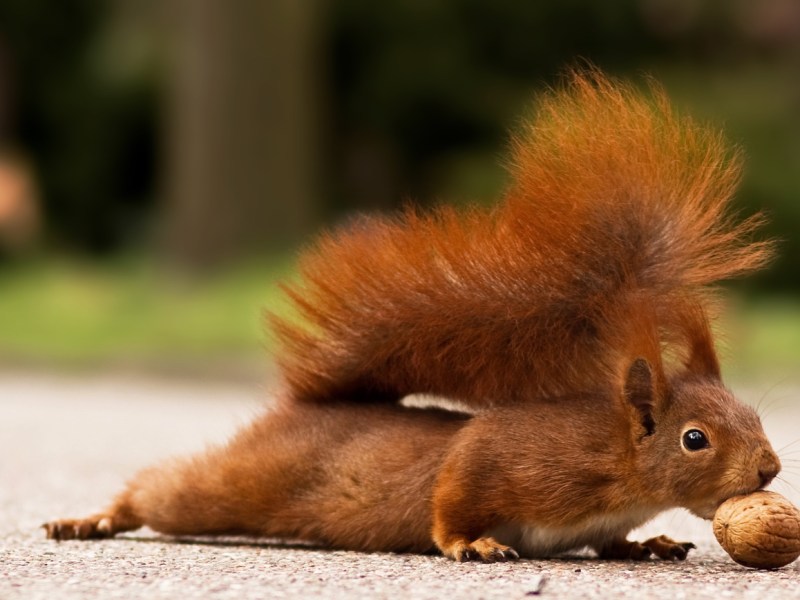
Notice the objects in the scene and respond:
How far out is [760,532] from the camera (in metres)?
3.54

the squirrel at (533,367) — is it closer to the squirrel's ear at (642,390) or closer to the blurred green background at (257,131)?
the squirrel's ear at (642,390)

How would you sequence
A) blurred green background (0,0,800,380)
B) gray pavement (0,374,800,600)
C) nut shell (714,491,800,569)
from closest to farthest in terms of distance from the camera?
1. gray pavement (0,374,800,600)
2. nut shell (714,491,800,569)
3. blurred green background (0,0,800,380)

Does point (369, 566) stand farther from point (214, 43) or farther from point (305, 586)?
point (214, 43)

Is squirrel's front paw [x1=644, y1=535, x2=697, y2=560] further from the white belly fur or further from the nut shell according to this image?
the nut shell

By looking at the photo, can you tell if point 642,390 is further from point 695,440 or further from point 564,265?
point 564,265

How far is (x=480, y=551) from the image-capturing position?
3.65 meters

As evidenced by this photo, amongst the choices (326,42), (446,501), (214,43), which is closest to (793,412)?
(446,501)

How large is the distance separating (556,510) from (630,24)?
16.7 m

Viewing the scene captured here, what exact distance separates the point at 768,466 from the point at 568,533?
52 cm

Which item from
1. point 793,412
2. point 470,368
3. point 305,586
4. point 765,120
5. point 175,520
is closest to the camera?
point 305,586

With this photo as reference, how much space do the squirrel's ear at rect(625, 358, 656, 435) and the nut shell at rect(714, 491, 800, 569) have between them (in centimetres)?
28

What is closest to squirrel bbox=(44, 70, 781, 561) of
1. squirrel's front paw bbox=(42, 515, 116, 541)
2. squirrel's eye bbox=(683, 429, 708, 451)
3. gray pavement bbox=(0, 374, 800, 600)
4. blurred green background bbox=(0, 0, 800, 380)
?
squirrel's eye bbox=(683, 429, 708, 451)

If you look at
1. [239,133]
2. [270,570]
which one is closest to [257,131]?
[239,133]

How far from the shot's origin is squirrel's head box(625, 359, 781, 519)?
3.56 metres
